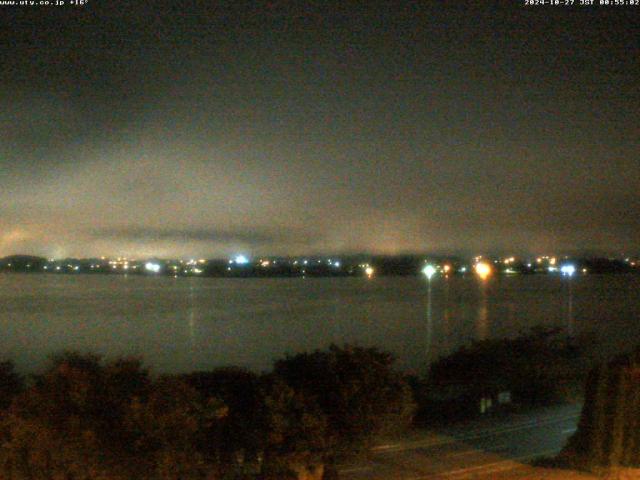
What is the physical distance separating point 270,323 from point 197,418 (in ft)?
186

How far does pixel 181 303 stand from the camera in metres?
89.1

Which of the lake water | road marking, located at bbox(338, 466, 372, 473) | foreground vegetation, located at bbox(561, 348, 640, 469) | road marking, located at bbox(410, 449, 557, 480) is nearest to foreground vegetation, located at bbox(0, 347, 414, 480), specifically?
road marking, located at bbox(410, 449, 557, 480)

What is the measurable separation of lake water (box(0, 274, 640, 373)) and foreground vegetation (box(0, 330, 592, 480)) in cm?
2533

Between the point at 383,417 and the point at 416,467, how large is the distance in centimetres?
253

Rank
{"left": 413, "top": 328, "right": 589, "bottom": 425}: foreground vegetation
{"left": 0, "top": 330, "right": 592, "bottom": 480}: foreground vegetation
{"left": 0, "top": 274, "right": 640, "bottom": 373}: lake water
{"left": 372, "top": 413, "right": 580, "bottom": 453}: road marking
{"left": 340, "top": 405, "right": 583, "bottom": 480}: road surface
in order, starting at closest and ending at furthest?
{"left": 0, "top": 330, "right": 592, "bottom": 480}: foreground vegetation < {"left": 340, "top": 405, "right": 583, "bottom": 480}: road surface < {"left": 372, "top": 413, "right": 580, "bottom": 453}: road marking < {"left": 413, "top": 328, "right": 589, "bottom": 425}: foreground vegetation < {"left": 0, "top": 274, "right": 640, "bottom": 373}: lake water

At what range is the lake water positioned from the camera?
47250 mm

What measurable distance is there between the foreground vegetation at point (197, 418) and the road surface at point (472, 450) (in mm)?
1112

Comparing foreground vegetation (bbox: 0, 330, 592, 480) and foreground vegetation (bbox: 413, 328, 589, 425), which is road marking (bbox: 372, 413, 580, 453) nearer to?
foreground vegetation (bbox: 413, 328, 589, 425)

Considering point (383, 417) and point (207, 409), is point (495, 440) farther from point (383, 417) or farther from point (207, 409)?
point (207, 409)

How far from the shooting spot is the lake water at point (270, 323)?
155 ft

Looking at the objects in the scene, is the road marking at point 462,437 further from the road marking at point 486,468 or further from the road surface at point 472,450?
the road marking at point 486,468

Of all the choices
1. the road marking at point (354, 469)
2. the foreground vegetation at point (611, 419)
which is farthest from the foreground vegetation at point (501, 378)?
the foreground vegetation at point (611, 419)

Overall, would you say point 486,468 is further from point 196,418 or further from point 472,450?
point 196,418

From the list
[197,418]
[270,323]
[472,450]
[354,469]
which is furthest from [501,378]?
[270,323]
